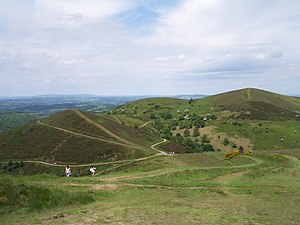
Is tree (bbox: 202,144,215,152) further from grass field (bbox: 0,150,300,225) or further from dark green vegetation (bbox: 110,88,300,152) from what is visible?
grass field (bbox: 0,150,300,225)

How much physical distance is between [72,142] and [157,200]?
75320 millimetres

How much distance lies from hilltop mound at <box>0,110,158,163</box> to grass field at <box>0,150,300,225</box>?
45466mm

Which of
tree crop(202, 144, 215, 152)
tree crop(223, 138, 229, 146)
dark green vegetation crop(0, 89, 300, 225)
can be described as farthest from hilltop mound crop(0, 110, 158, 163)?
tree crop(223, 138, 229, 146)

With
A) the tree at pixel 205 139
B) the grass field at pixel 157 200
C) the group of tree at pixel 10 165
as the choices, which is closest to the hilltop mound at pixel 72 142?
the group of tree at pixel 10 165

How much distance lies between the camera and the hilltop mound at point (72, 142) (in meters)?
84.6

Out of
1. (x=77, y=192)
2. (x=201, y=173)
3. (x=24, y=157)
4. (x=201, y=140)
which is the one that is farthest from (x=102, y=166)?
(x=201, y=140)

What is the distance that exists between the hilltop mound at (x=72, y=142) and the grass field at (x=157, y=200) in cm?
4547

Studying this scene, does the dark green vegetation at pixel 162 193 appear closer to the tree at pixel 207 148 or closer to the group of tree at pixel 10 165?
the group of tree at pixel 10 165

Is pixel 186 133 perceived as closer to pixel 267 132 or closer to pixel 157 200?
pixel 267 132

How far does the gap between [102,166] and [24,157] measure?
3410cm

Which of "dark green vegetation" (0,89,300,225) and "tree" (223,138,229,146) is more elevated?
"dark green vegetation" (0,89,300,225)

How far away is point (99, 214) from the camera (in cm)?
1966

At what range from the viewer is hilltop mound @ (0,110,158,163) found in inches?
3329

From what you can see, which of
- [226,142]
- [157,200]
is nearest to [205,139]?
[226,142]
